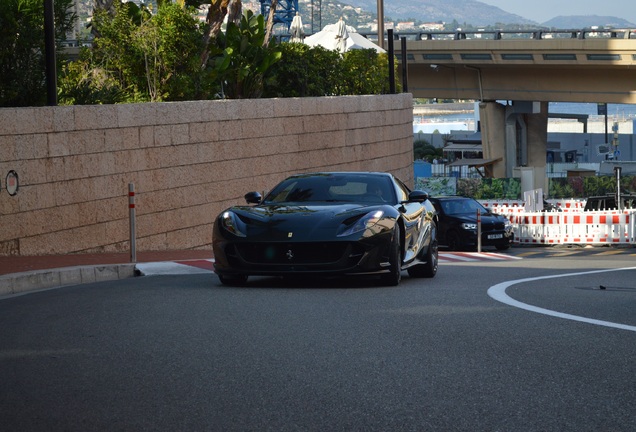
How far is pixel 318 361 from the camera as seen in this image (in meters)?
6.77

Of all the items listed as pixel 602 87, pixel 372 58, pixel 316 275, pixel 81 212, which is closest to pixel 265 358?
pixel 316 275

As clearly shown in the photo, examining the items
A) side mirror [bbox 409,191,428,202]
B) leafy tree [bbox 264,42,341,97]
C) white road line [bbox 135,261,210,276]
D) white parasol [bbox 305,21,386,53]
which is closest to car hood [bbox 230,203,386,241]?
side mirror [bbox 409,191,428,202]

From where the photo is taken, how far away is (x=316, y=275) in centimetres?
1151

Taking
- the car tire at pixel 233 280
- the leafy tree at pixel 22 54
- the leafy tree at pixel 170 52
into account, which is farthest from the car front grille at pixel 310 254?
the leafy tree at pixel 170 52

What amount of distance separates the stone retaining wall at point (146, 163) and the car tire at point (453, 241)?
347 cm

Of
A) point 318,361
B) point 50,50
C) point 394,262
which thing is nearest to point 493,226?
point 50,50

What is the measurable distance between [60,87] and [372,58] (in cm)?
1717

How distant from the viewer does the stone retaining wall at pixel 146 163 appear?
640 inches

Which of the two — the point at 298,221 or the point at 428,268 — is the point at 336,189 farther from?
the point at 428,268

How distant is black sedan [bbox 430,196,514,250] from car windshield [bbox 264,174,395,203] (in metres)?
15.6

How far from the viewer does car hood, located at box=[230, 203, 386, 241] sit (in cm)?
1141

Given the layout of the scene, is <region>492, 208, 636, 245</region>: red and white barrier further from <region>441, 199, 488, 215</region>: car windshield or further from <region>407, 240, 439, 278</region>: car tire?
<region>407, 240, 439, 278</region>: car tire

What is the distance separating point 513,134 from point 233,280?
5868 centimetres

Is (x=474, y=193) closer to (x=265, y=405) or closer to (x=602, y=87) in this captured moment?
(x=602, y=87)
